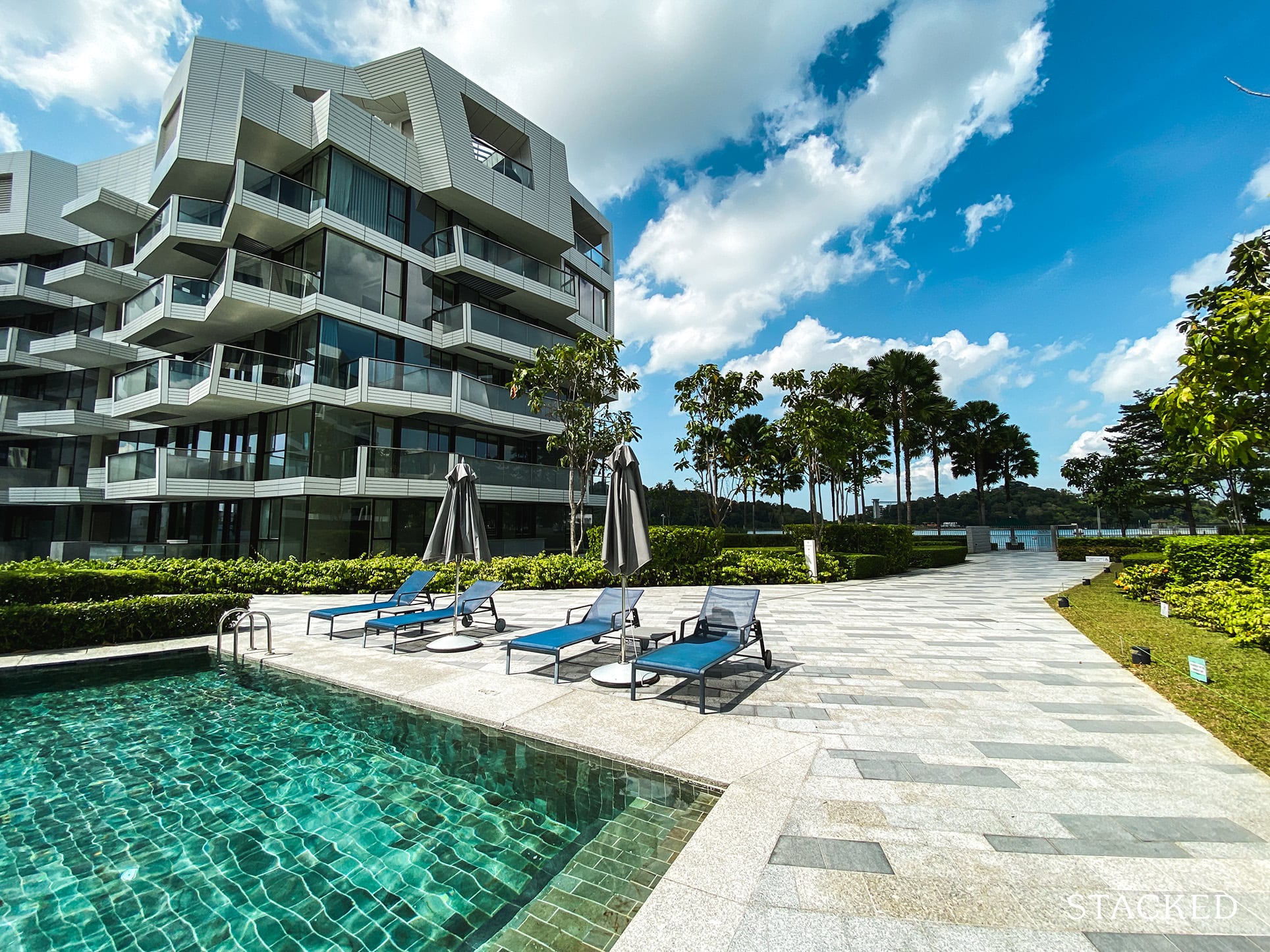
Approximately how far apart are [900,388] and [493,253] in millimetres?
25973

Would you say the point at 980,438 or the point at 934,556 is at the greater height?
the point at 980,438

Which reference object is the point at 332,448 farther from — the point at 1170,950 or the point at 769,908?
the point at 1170,950

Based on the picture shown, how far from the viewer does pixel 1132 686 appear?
237 inches

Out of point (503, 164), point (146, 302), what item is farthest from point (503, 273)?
point (146, 302)

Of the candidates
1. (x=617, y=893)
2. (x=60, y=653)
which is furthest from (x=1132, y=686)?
(x=60, y=653)

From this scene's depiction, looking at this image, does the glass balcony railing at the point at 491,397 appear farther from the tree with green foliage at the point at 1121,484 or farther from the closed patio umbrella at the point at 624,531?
the tree with green foliage at the point at 1121,484

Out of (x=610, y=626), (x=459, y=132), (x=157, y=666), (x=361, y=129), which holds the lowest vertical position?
(x=157, y=666)

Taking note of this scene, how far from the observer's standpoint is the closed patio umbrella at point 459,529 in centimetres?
848

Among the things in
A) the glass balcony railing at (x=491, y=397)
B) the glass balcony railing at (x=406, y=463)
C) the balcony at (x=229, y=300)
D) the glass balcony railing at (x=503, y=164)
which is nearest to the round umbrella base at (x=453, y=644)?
the glass balcony railing at (x=406, y=463)

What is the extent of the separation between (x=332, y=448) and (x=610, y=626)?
14.1 meters

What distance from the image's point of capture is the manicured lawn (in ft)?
15.2

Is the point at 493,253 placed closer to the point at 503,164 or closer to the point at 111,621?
the point at 503,164

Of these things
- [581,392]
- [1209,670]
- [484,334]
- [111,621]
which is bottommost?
[1209,670]

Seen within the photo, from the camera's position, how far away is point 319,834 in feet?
11.5
